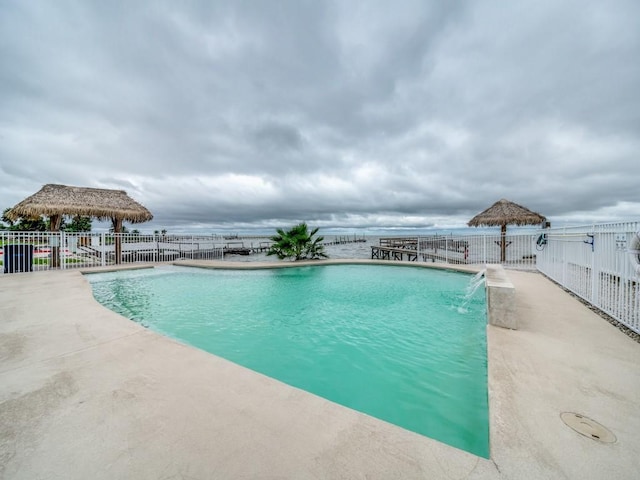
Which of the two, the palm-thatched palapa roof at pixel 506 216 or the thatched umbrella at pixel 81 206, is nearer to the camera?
the thatched umbrella at pixel 81 206

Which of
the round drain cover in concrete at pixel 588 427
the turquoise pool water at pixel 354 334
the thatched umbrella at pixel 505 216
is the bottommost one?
the turquoise pool water at pixel 354 334

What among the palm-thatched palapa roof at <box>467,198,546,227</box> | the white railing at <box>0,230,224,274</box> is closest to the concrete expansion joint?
the white railing at <box>0,230,224,274</box>

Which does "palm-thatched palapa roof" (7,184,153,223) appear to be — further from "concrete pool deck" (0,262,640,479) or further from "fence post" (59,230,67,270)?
"concrete pool deck" (0,262,640,479)

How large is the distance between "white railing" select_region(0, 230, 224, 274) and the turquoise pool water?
→ 302cm

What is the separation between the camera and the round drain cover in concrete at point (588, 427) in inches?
69.7

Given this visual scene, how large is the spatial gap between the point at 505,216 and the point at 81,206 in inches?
858

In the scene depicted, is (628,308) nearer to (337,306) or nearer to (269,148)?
(337,306)

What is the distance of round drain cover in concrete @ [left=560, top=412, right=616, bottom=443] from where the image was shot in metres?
1.77

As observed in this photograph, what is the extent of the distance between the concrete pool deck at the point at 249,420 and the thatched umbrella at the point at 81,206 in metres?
11.8

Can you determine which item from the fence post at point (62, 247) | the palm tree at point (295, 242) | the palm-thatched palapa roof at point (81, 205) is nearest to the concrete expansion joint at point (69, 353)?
the palm tree at point (295, 242)

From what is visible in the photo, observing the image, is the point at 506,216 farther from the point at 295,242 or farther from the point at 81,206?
the point at 81,206

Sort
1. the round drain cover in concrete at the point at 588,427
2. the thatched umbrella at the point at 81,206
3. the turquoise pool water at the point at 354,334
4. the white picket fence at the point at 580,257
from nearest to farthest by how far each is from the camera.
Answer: the round drain cover in concrete at the point at 588,427 → the turquoise pool water at the point at 354,334 → the white picket fence at the point at 580,257 → the thatched umbrella at the point at 81,206

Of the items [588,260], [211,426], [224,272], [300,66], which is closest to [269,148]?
[300,66]

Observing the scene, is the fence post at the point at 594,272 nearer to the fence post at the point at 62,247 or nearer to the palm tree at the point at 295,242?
the palm tree at the point at 295,242
